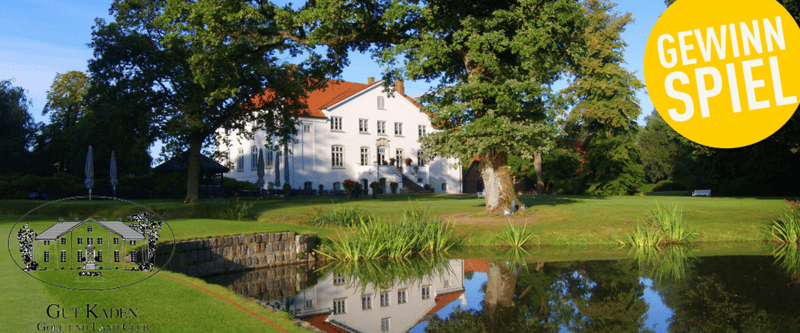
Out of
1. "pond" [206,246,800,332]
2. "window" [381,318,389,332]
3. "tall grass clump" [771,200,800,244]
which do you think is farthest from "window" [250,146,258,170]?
"window" [381,318,389,332]

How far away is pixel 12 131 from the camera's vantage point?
44.6 m

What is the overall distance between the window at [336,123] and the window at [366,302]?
38.1 metres

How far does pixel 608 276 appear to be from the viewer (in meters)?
10.2

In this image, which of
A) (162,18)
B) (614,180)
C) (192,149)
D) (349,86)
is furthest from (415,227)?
(349,86)

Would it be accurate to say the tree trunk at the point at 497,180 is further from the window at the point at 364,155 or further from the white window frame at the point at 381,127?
the white window frame at the point at 381,127

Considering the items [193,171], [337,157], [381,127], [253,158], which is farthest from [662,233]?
[253,158]

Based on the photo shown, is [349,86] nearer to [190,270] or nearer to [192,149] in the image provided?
[192,149]

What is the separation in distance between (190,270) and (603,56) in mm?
35593

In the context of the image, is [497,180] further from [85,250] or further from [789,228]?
[85,250]

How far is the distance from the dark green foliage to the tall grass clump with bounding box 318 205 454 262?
39.8 metres

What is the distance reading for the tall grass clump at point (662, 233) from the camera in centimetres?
1427

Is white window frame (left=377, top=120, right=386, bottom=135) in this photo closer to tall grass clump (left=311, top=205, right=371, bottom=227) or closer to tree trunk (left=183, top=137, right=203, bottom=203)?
tree trunk (left=183, top=137, right=203, bottom=203)

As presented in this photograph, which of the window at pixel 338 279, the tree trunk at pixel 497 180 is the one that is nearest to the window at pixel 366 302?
the window at pixel 338 279

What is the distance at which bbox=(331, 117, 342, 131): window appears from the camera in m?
46.6
